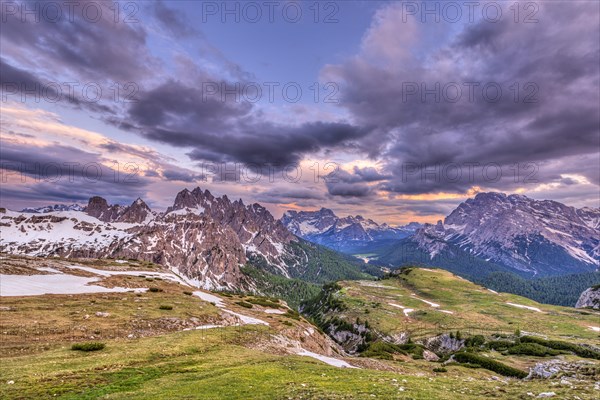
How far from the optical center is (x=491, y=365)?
2042 inches

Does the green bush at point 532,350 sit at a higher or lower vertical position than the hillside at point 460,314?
higher

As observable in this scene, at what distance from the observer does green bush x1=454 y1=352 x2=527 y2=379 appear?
Result: 49031mm

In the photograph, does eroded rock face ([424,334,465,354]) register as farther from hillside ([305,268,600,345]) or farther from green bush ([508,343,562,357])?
green bush ([508,343,562,357])

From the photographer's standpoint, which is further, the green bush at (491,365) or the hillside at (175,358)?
the green bush at (491,365)

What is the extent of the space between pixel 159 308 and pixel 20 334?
1909cm

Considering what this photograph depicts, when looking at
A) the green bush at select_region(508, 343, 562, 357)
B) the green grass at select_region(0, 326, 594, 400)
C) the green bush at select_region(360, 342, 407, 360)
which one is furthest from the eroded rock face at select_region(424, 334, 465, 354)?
the green grass at select_region(0, 326, 594, 400)

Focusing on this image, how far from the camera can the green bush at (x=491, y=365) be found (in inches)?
1930

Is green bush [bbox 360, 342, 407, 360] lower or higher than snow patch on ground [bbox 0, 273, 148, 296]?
lower

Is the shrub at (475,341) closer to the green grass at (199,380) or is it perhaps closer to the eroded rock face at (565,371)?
the eroded rock face at (565,371)

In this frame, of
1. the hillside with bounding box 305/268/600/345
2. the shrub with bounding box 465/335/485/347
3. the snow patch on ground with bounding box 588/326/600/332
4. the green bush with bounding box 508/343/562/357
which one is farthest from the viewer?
the hillside with bounding box 305/268/600/345

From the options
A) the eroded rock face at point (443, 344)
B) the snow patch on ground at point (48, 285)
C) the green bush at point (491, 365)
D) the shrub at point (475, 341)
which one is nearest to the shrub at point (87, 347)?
the snow patch on ground at point (48, 285)

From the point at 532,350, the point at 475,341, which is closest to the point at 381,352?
the point at 532,350

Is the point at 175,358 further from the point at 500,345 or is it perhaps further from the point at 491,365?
the point at 500,345

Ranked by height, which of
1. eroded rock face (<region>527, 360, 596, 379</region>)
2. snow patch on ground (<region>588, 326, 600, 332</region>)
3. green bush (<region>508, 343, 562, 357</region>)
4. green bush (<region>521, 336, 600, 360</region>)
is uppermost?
eroded rock face (<region>527, 360, 596, 379</region>)
